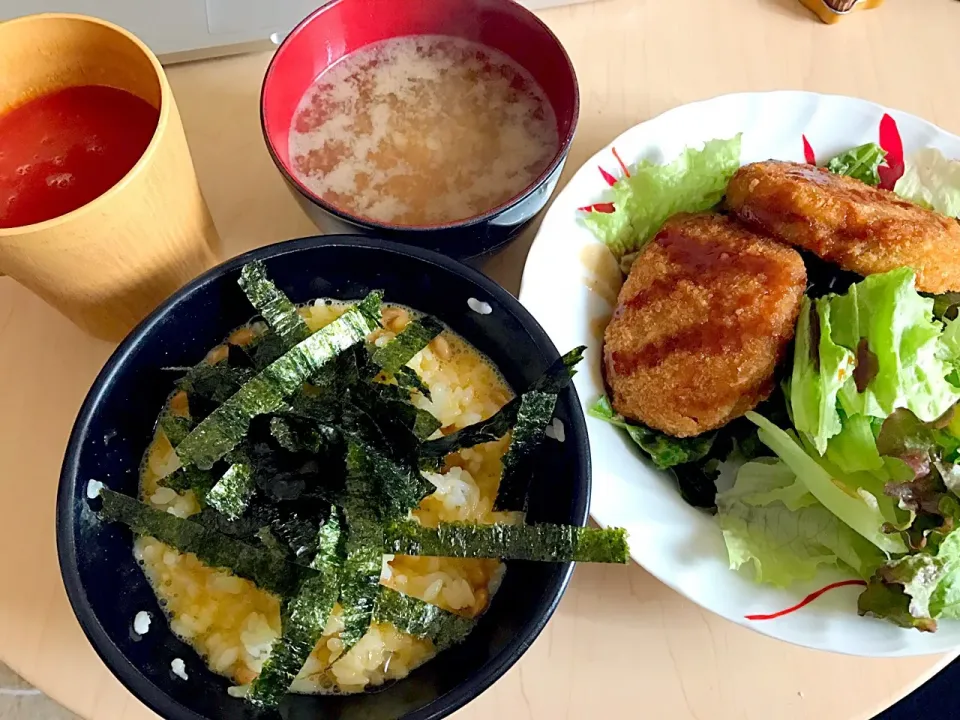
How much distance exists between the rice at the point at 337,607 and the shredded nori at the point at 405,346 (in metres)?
0.04

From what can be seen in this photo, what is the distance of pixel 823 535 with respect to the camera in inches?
36.7

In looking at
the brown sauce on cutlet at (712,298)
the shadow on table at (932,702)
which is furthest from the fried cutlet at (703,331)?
the shadow on table at (932,702)

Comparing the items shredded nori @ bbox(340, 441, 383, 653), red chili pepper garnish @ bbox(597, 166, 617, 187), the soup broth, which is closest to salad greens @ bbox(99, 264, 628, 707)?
shredded nori @ bbox(340, 441, 383, 653)

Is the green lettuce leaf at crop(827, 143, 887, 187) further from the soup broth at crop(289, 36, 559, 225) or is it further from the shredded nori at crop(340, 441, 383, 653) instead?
the shredded nori at crop(340, 441, 383, 653)

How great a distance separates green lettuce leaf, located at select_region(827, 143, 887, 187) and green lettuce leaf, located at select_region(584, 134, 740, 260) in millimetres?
139

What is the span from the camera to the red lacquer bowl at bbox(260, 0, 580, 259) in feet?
2.99

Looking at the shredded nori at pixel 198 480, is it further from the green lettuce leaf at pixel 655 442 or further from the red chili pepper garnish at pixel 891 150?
the red chili pepper garnish at pixel 891 150

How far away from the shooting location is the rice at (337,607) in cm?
82

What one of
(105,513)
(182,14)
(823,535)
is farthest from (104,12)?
(823,535)

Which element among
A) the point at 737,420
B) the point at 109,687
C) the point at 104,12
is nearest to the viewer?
the point at 109,687

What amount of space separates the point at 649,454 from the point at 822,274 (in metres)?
0.33

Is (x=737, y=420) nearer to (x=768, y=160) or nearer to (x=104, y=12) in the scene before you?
(x=768, y=160)

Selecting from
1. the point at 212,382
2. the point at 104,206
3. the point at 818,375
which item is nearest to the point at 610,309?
the point at 818,375

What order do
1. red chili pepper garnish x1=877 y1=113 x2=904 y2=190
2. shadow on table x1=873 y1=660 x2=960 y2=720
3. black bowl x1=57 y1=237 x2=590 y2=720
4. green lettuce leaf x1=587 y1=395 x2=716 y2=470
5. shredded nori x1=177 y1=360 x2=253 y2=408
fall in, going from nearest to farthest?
black bowl x1=57 y1=237 x2=590 y2=720
shredded nori x1=177 y1=360 x2=253 y2=408
green lettuce leaf x1=587 y1=395 x2=716 y2=470
red chili pepper garnish x1=877 y1=113 x2=904 y2=190
shadow on table x1=873 y1=660 x2=960 y2=720
